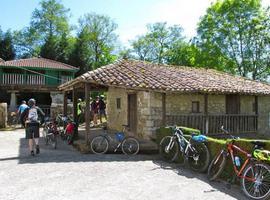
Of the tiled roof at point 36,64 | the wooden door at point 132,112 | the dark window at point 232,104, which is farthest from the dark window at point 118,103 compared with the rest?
the tiled roof at point 36,64

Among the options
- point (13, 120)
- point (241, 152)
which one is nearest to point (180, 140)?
point (241, 152)

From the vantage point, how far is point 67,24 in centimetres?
4572

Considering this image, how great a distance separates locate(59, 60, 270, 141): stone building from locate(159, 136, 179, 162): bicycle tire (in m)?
2.07

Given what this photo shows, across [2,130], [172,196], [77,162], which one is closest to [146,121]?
[77,162]

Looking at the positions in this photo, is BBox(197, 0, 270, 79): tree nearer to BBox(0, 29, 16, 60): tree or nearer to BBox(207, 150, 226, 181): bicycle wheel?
BBox(0, 29, 16, 60): tree

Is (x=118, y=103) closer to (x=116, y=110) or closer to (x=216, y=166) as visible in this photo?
(x=116, y=110)

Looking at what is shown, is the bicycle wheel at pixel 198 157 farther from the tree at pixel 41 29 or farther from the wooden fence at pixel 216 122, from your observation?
the tree at pixel 41 29

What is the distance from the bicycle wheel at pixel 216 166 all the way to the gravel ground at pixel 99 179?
19 centimetres

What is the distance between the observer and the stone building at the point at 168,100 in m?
12.9

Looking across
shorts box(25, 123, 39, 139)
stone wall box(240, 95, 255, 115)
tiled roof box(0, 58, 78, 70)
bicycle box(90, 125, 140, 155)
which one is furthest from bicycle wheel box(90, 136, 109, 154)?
tiled roof box(0, 58, 78, 70)

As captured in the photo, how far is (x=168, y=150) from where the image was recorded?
33.6 ft

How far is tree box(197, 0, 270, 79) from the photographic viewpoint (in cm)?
3356

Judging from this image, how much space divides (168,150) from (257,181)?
4.09 metres

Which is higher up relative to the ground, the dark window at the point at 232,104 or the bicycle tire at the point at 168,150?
the dark window at the point at 232,104
